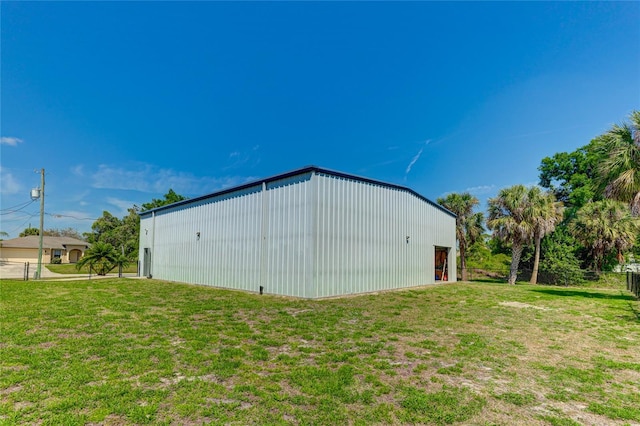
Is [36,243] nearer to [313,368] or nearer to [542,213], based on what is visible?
[313,368]

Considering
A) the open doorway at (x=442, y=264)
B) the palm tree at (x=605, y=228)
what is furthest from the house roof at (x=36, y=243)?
the palm tree at (x=605, y=228)

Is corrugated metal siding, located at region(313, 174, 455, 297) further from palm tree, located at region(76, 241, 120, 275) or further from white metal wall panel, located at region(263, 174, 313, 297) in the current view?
palm tree, located at region(76, 241, 120, 275)

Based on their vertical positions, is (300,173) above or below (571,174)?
below

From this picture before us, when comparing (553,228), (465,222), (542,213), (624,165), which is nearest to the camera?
(624,165)

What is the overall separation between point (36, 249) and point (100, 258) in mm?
28792

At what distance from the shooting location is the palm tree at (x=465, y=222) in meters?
22.5

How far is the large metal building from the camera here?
1039 centimetres

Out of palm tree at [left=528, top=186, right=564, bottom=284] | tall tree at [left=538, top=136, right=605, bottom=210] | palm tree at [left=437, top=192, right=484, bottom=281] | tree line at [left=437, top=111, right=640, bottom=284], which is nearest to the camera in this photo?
palm tree at [left=528, top=186, right=564, bottom=284]

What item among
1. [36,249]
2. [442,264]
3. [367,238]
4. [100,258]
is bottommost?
[36,249]

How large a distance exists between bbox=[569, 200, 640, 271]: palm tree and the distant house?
5236 cm

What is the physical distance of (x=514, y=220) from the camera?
1970 cm

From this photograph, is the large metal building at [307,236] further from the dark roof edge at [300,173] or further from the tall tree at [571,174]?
the tall tree at [571,174]

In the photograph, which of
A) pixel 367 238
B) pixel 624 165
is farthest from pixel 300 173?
pixel 624 165

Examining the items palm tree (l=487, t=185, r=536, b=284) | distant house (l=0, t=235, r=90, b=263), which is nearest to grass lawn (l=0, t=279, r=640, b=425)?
palm tree (l=487, t=185, r=536, b=284)
